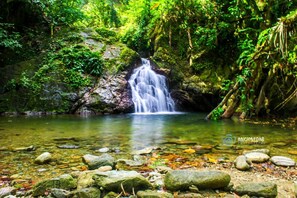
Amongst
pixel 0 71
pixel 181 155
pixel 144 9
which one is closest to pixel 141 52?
pixel 144 9

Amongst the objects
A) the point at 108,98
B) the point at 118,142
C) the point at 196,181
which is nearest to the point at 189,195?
the point at 196,181

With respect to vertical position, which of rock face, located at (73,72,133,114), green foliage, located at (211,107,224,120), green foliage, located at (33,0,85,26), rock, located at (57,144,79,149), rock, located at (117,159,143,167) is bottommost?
rock, located at (117,159,143,167)

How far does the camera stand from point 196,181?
8.16ft

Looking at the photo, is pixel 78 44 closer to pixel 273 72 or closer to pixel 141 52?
pixel 141 52

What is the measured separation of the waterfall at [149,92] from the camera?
38.6 ft

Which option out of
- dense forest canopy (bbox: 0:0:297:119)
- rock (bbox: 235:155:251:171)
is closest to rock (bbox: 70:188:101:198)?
rock (bbox: 235:155:251:171)

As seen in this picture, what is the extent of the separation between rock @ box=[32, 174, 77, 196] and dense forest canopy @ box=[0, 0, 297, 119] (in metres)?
3.83

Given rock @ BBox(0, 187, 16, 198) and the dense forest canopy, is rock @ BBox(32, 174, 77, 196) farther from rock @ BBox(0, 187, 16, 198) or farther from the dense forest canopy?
the dense forest canopy

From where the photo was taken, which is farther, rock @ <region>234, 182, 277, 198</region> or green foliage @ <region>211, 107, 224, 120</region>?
green foliage @ <region>211, 107, 224, 120</region>

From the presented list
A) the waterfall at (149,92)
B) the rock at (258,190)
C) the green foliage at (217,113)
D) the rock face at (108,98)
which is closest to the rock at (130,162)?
the rock at (258,190)

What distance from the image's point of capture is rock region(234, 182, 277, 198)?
2357mm

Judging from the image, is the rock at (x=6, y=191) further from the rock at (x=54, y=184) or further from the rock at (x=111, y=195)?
the rock at (x=111, y=195)

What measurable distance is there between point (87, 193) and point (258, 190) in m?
1.47

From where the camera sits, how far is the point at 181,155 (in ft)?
12.9
